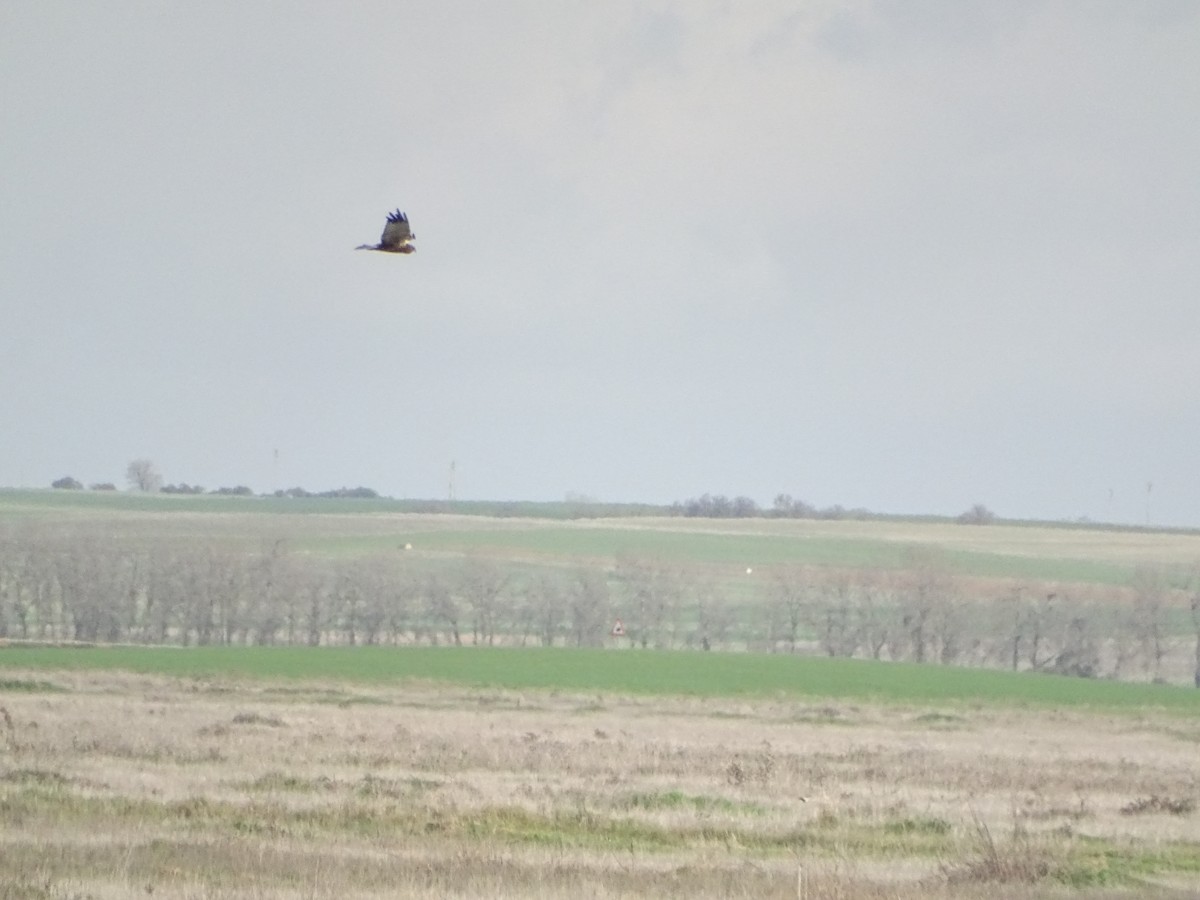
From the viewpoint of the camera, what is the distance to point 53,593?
66875 millimetres

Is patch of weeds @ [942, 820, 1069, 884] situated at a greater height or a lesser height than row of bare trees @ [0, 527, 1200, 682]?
greater

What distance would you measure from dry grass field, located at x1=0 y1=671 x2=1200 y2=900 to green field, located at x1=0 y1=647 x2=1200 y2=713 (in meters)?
14.2

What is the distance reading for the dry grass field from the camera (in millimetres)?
10930

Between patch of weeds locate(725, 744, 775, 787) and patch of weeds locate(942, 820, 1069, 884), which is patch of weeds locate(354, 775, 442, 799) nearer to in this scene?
patch of weeds locate(725, 744, 775, 787)

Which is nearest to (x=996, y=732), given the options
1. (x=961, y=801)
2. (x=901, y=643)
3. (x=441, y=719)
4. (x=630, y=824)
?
(x=441, y=719)

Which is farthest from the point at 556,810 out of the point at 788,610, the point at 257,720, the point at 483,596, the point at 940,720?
the point at 788,610

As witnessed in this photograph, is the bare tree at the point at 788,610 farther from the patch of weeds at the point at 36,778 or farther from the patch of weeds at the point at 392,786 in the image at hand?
the patch of weeds at the point at 36,778

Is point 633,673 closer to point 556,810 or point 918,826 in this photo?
point 556,810

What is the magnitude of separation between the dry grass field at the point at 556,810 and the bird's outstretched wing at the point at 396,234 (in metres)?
4.91

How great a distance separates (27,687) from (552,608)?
123 ft

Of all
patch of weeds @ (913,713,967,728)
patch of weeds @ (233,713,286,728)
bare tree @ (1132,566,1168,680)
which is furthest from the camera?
bare tree @ (1132,566,1168,680)

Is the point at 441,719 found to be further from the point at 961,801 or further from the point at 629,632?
the point at 629,632

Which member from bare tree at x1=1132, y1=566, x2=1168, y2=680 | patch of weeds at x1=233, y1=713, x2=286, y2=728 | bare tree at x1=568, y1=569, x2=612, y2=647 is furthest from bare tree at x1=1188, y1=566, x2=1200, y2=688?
patch of weeds at x1=233, y1=713, x2=286, y2=728

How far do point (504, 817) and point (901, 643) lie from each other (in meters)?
→ 56.8
